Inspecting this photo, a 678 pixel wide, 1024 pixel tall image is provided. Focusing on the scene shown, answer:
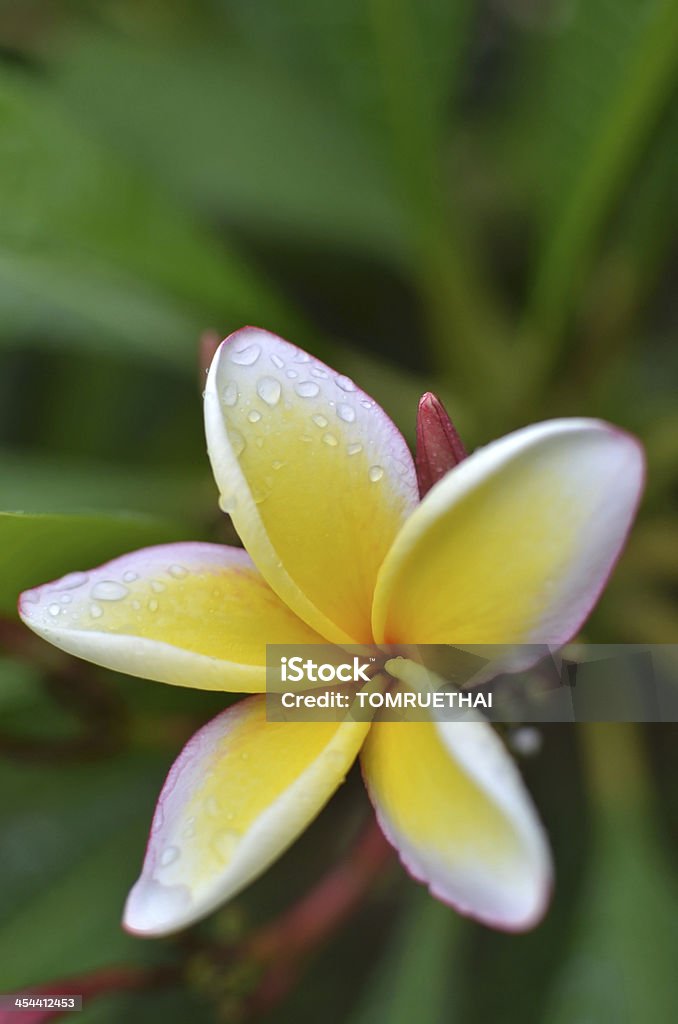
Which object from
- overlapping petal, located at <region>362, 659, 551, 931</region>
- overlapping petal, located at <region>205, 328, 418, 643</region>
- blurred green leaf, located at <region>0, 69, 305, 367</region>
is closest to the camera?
overlapping petal, located at <region>362, 659, 551, 931</region>

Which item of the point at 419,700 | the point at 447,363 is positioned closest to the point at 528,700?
the point at 419,700

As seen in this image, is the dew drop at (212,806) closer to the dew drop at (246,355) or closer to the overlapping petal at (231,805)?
the overlapping petal at (231,805)

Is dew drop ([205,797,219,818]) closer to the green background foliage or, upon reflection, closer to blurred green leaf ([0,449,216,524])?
the green background foliage

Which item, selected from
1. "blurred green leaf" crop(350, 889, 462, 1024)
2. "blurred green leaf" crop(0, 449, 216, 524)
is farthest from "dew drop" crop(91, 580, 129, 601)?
"blurred green leaf" crop(350, 889, 462, 1024)

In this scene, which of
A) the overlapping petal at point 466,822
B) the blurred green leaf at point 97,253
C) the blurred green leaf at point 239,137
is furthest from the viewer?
the blurred green leaf at point 239,137

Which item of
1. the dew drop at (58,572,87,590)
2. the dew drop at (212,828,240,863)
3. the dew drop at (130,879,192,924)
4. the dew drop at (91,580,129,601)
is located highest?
the dew drop at (91,580,129,601)

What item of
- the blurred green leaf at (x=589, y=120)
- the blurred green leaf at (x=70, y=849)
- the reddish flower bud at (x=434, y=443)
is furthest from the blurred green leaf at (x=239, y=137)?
the reddish flower bud at (x=434, y=443)
